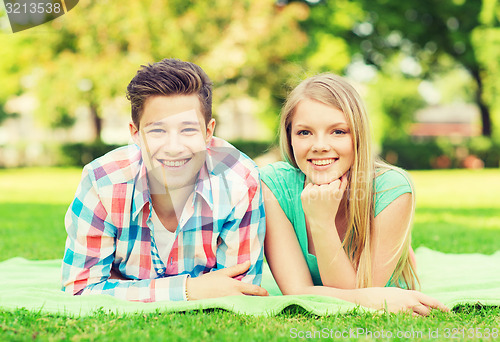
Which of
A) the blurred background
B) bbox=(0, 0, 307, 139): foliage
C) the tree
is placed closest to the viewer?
bbox=(0, 0, 307, 139): foliage

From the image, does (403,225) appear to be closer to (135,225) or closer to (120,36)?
(135,225)

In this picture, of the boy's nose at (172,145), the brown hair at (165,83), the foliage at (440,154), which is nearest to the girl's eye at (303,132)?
the brown hair at (165,83)

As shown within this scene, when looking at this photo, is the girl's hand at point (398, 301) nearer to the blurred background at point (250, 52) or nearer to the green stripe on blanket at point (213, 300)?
the green stripe on blanket at point (213, 300)

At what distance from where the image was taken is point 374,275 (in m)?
2.93

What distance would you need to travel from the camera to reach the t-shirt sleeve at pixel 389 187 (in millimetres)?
2893

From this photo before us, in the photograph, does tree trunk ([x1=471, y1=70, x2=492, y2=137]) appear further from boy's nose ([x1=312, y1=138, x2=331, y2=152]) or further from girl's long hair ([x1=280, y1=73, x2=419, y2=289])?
boy's nose ([x1=312, y1=138, x2=331, y2=152])

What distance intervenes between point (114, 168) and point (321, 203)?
113 centimetres

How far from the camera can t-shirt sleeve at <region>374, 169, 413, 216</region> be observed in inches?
114

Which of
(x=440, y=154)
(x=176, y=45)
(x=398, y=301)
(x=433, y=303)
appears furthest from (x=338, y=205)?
(x=440, y=154)

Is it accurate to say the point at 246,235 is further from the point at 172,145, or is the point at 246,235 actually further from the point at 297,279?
the point at 172,145

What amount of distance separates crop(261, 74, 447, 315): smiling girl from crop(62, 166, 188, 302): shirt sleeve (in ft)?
2.17

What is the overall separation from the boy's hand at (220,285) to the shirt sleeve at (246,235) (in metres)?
0.06

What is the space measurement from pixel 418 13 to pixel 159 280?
22.7 metres

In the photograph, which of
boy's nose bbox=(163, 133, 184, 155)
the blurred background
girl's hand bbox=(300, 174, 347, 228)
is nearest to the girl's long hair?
girl's hand bbox=(300, 174, 347, 228)
